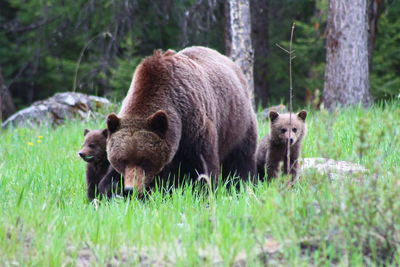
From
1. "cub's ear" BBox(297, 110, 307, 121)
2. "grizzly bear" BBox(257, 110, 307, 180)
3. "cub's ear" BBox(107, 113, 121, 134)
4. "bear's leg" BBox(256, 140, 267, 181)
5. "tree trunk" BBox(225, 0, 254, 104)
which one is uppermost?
"tree trunk" BBox(225, 0, 254, 104)

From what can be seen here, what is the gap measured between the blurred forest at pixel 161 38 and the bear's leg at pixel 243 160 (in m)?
4.45

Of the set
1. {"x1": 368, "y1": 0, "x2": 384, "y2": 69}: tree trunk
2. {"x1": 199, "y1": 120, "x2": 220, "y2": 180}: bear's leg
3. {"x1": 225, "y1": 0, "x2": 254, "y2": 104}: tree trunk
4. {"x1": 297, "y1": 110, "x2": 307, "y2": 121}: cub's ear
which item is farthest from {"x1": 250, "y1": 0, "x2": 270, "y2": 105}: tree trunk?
{"x1": 199, "y1": 120, "x2": 220, "y2": 180}: bear's leg

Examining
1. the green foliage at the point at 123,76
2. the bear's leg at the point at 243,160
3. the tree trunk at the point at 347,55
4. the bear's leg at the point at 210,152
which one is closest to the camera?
the bear's leg at the point at 210,152

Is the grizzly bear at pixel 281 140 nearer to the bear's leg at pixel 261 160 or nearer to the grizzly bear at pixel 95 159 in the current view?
the bear's leg at pixel 261 160

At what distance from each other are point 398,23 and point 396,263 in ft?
39.5

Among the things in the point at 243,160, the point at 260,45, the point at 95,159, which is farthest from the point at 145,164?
the point at 260,45

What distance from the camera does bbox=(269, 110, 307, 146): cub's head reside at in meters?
7.16

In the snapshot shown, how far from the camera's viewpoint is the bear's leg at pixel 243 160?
→ 7.09 metres

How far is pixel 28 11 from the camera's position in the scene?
20812 mm

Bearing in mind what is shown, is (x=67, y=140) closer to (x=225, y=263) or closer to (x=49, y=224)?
(x=49, y=224)

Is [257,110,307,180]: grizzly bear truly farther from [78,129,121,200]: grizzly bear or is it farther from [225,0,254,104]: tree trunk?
[225,0,254,104]: tree trunk

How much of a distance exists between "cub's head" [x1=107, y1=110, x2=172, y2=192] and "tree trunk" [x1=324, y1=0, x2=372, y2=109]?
19.4 ft

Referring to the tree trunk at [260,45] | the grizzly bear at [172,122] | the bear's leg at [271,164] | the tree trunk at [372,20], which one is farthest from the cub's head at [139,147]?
the tree trunk at [260,45]

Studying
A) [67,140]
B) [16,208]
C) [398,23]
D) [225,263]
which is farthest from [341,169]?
[398,23]
